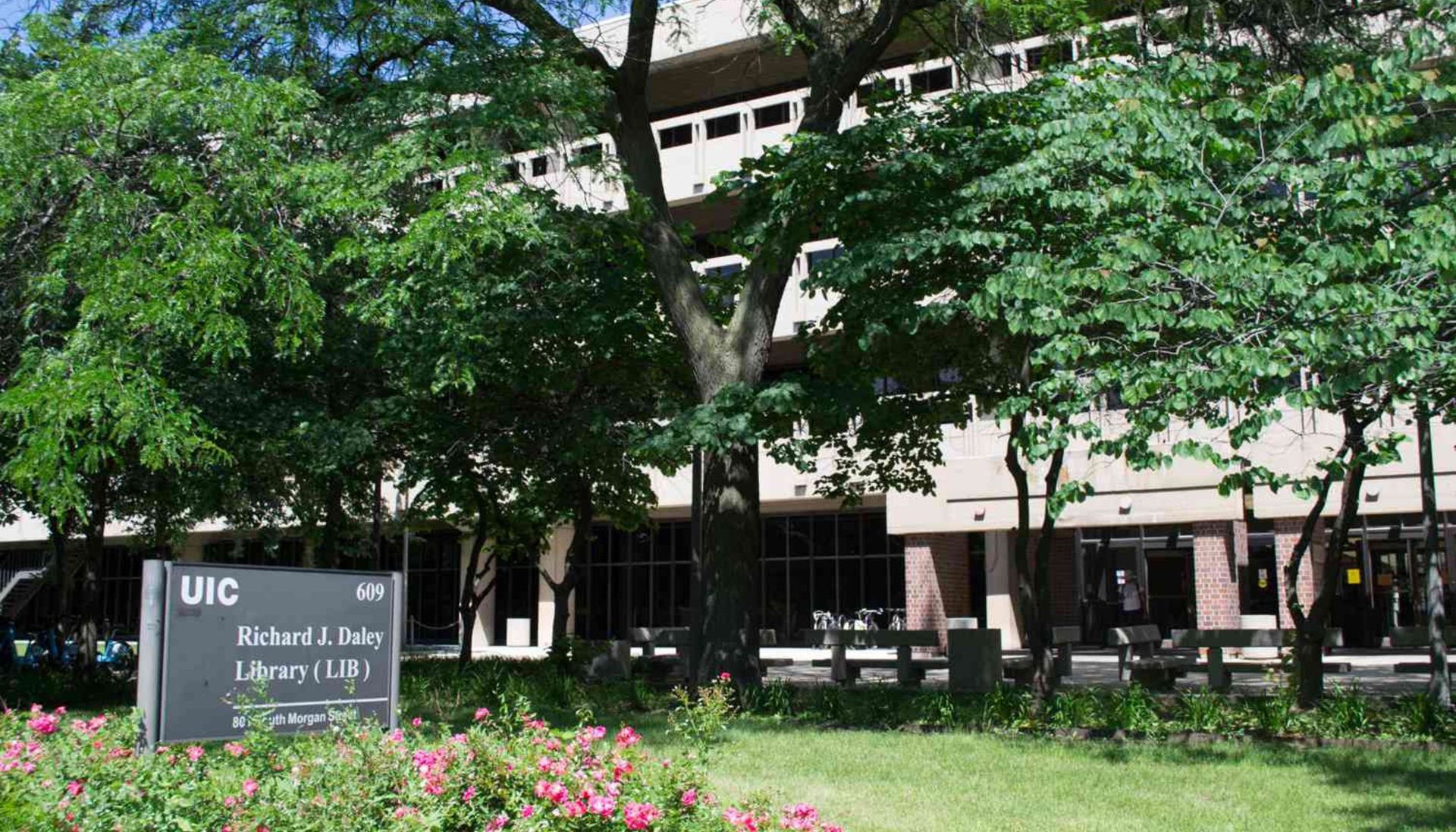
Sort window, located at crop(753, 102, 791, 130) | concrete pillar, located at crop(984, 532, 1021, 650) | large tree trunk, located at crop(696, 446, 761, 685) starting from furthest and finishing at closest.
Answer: window, located at crop(753, 102, 791, 130)
concrete pillar, located at crop(984, 532, 1021, 650)
large tree trunk, located at crop(696, 446, 761, 685)

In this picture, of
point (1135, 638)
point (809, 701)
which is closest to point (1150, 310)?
point (809, 701)

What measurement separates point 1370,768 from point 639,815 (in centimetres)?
739

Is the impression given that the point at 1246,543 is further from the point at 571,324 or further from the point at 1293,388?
the point at 1293,388

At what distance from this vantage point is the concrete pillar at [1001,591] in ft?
99.4

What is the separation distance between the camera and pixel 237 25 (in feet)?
46.0

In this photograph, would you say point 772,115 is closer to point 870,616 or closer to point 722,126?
point 722,126

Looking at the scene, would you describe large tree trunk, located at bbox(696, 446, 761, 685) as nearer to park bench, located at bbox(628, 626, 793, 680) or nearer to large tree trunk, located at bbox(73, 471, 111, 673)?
park bench, located at bbox(628, 626, 793, 680)

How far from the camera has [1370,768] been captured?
10539 mm

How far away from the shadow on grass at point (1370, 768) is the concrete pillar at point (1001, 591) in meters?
18.4

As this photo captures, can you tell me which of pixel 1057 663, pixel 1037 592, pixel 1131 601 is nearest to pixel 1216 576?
pixel 1131 601

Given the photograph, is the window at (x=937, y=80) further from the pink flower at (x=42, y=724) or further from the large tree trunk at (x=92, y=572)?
the pink flower at (x=42, y=724)

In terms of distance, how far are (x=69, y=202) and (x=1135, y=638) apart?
15218 millimetres

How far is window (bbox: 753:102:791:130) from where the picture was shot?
3359 centimetres

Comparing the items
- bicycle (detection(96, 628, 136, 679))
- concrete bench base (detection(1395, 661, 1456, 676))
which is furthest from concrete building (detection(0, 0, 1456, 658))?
concrete bench base (detection(1395, 661, 1456, 676))
